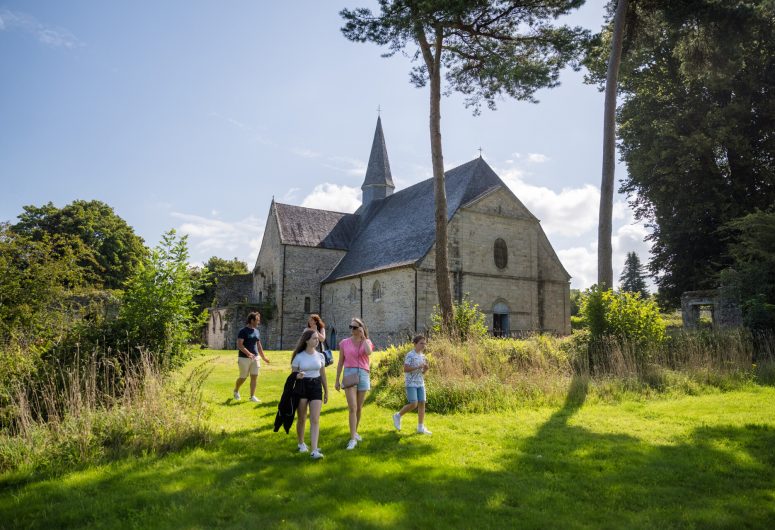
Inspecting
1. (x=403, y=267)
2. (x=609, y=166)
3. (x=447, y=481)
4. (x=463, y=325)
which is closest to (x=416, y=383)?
(x=447, y=481)

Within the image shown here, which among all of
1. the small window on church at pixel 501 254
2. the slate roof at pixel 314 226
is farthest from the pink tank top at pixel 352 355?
the slate roof at pixel 314 226

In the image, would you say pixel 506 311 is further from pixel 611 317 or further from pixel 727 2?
pixel 727 2

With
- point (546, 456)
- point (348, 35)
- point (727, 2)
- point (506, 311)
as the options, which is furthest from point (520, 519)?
point (506, 311)

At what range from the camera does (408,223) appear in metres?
27.1

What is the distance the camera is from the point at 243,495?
4668mm

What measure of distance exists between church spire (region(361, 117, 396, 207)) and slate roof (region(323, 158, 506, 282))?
13.9 ft

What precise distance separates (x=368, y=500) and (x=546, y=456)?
99.8 inches

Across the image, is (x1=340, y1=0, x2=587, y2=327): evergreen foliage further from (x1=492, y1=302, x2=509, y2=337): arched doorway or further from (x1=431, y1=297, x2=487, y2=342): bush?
(x1=492, y1=302, x2=509, y2=337): arched doorway

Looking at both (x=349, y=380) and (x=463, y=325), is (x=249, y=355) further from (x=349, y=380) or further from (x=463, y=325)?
(x=463, y=325)

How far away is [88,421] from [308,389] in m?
2.80

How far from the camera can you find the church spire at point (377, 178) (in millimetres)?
37031

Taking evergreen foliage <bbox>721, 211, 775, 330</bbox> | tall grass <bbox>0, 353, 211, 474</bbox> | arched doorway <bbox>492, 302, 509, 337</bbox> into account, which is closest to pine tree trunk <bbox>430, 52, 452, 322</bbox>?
tall grass <bbox>0, 353, 211, 474</bbox>

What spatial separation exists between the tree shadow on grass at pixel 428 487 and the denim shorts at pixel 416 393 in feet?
2.12

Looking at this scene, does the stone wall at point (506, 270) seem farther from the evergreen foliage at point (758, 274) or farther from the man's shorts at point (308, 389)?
the man's shorts at point (308, 389)
